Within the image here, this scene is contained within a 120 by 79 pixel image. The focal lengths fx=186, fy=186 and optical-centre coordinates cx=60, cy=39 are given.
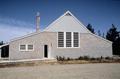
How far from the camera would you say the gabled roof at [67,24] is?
27.5 metres

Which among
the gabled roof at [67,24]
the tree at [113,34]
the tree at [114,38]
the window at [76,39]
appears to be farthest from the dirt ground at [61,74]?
the tree at [113,34]

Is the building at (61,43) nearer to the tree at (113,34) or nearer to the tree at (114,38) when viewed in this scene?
the tree at (114,38)

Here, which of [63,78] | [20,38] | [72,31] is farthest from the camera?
[72,31]

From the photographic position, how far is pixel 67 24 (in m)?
28.0

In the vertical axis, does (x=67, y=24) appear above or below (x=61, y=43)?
above

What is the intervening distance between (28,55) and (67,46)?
230 inches

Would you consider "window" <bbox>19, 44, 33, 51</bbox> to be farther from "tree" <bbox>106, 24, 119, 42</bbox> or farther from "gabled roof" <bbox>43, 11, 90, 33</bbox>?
"tree" <bbox>106, 24, 119, 42</bbox>

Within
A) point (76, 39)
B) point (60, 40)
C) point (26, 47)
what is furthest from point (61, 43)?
point (26, 47)

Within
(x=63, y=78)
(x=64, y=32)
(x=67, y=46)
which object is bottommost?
(x=63, y=78)

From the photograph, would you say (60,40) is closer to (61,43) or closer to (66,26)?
(61,43)

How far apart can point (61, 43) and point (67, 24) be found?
9.89ft

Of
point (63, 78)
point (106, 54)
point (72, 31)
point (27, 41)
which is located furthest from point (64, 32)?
point (63, 78)

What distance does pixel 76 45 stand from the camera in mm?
28156

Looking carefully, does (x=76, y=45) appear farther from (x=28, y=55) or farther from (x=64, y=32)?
(x=28, y=55)
